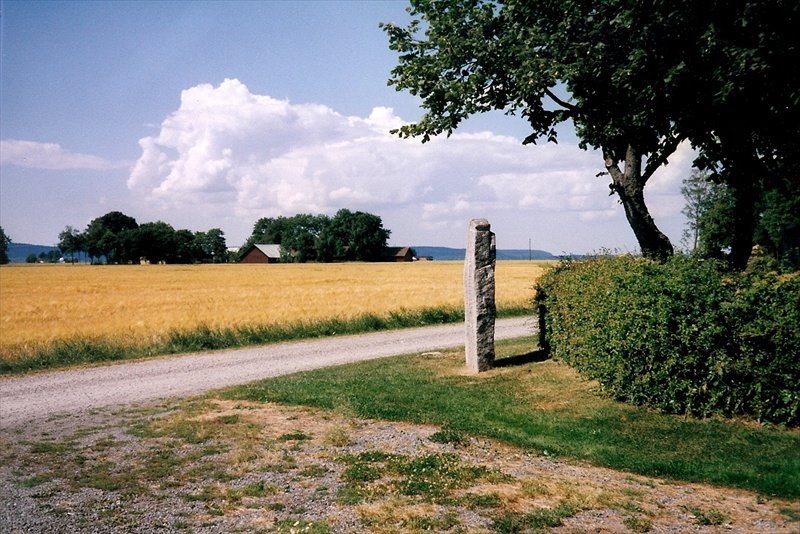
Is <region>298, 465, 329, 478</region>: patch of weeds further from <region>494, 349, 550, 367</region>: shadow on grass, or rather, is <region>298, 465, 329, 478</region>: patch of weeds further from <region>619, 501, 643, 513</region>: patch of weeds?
<region>494, 349, 550, 367</region>: shadow on grass

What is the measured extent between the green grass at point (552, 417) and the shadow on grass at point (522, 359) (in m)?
0.12

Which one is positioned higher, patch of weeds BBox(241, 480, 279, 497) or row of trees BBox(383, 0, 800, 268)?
row of trees BBox(383, 0, 800, 268)

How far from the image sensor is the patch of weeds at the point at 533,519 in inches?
204

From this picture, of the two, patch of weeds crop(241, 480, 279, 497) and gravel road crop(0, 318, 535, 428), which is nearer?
patch of weeds crop(241, 480, 279, 497)

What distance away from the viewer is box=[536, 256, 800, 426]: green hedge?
738cm

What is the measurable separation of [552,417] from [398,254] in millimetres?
132351

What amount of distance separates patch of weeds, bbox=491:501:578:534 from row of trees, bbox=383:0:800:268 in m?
7.72

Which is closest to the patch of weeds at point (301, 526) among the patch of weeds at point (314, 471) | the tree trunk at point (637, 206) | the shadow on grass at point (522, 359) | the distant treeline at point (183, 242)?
the patch of weeds at point (314, 471)

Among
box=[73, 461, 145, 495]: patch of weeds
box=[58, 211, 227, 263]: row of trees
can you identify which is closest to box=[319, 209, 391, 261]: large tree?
box=[58, 211, 227, 263]: row of trees

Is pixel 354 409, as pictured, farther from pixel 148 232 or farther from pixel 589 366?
pixel 148 232

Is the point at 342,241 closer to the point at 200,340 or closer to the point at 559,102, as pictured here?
the point at 200,340

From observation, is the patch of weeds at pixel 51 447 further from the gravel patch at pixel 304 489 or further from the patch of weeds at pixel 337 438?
the patch of weeds at pixel 337 438

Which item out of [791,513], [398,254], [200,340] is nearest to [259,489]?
[791,513]

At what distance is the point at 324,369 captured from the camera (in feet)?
45.6
